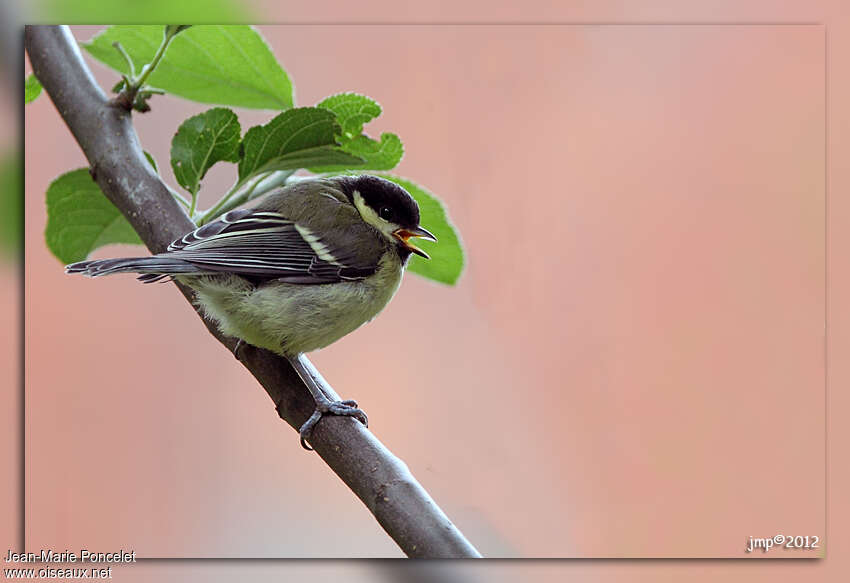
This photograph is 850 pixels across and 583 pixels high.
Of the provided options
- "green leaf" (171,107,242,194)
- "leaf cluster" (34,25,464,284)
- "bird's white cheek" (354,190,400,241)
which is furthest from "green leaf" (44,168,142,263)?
"bird's white cheek" (354,190,400,241)

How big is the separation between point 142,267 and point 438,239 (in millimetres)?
297

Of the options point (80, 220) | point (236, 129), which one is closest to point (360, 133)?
point (236, 129)

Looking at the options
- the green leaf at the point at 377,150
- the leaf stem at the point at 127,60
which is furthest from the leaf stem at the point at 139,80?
the green leaf at the point at 377,150

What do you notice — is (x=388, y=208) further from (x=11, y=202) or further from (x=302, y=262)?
(x=11, y=202)

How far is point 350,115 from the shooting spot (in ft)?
2.64

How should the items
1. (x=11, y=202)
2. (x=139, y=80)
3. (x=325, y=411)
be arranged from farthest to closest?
(x=11, y=202), (x=139, y=80), (x=325, y=411)

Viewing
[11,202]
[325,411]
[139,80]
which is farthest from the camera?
[11,202]

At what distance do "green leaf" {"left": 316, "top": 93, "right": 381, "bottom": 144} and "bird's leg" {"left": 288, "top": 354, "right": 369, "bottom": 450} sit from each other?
9.1 inches

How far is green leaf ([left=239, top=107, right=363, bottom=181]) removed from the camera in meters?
0.78

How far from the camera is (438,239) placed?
2.81ft

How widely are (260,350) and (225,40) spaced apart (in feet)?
1.07

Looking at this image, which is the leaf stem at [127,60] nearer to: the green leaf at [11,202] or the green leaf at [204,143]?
the green leaf at [204,143]

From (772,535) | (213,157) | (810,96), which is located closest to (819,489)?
(772,535)

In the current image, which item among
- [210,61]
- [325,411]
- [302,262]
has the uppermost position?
[210,61]
